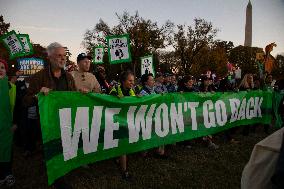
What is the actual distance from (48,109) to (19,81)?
143 inches

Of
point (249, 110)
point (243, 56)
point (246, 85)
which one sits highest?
point (243, 56)

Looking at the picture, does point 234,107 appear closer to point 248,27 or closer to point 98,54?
point 98,54

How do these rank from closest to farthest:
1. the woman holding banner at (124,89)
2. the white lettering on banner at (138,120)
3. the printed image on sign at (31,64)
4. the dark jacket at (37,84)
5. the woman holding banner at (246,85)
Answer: the dark jacket at (37,84)
the white lettering on banner at (138,120)
the woman holding banner at (124,89)
the woman holding banner at (246,85)
the printed image on sign at (31,64)

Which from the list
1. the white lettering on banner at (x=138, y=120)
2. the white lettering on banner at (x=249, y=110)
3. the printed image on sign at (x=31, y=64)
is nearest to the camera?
the white lettering on banner at (x=138, y=120)

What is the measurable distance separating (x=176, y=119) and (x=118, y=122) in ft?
5.62

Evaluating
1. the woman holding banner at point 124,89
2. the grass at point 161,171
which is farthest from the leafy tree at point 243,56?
the woman holding banner at point 124,89

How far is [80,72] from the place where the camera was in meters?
5.82

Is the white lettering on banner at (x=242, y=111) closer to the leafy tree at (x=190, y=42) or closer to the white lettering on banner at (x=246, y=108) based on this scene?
the white lettering on banner at (x=246, y=108)

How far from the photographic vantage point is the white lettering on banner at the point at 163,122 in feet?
19.7

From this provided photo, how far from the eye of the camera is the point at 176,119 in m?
6.43

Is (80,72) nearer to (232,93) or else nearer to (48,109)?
(48,109)

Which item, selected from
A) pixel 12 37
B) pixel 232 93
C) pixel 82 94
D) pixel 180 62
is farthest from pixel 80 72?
pixel 180 62

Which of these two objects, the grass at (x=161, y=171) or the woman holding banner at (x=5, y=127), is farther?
the grass at (x=161, y=171)

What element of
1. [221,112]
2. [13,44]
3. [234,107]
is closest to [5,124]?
[221,112]
